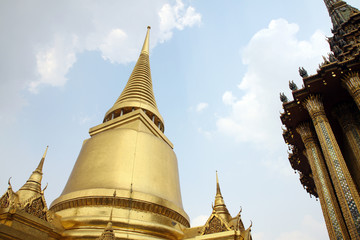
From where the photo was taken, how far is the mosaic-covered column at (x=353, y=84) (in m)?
8.21

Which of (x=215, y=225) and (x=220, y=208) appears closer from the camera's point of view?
(x=215, y=225)

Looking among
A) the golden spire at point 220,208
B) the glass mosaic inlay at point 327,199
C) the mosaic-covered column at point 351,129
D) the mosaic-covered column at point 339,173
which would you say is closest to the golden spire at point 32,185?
the golden spire at point 220,208

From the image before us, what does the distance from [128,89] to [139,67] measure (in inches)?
110

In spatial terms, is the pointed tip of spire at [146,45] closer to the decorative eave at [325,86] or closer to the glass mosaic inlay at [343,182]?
the decorative eave at [325,86]

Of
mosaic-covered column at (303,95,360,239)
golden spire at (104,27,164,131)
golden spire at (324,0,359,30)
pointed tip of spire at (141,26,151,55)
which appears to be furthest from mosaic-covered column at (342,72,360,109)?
pointed tip of spire at (141,26,151,55)

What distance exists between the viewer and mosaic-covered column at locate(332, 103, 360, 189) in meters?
8.94

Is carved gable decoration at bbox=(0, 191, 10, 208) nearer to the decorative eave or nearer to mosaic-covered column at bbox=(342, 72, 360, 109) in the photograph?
the decorative eave

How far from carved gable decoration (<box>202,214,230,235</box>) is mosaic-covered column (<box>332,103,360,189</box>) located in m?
4.91

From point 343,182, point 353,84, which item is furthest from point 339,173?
point 353,84

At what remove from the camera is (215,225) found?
25.4 feet

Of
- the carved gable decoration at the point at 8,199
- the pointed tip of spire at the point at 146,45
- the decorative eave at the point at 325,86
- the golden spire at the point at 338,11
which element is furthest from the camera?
the pointed tip of spire at the point at 146,45

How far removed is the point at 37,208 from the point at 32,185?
158 centimetres

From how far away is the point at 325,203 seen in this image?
842 cm

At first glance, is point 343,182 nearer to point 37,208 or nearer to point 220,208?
point 220,208
